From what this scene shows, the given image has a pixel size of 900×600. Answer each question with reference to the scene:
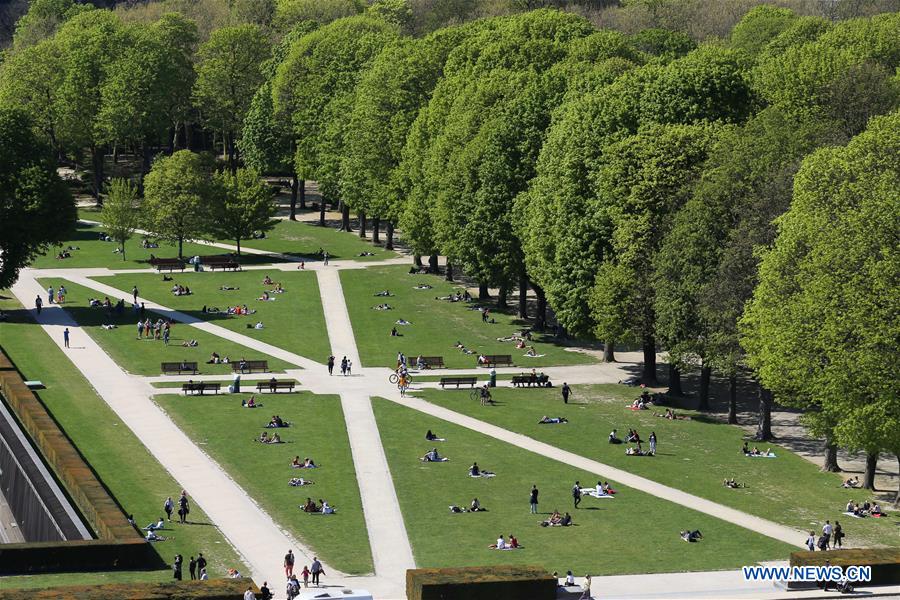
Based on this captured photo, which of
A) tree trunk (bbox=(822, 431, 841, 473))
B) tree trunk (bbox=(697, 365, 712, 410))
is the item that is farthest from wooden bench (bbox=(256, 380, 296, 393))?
tree trunk (bbox=(822, 431, 841, 473))

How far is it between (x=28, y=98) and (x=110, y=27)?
13.8 meters

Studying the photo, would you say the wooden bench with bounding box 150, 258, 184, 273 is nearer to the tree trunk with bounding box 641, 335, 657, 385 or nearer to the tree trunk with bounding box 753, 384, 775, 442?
the tree trunk with bounding box 641, 335, 657, 385

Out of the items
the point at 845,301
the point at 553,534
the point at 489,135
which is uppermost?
the point at 489,135

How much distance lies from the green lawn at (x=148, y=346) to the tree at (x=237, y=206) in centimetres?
2454

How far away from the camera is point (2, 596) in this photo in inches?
2090

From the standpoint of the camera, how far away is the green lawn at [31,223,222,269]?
138 m

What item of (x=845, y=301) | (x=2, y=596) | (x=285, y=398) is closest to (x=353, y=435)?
(x=285, y=398)

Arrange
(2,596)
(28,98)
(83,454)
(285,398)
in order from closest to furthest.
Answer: (2,596), (83,454), (285,398), (28,98)

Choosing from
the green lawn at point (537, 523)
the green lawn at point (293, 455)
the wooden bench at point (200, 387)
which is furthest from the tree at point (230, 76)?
the green lawn at point (537, 523)

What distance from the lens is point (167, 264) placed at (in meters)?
137

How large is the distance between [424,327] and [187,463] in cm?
3709

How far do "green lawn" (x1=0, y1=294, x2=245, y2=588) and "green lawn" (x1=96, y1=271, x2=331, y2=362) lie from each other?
541 inches

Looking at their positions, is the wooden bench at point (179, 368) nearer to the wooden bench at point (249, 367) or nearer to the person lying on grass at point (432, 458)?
the wooden bench at point (249, 367)

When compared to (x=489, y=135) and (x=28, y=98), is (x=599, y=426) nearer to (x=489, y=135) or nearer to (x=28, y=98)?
(x=489, y=135)
